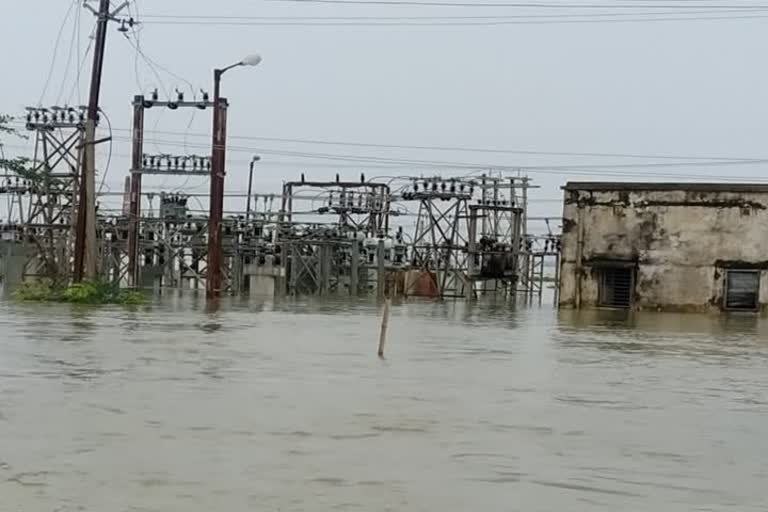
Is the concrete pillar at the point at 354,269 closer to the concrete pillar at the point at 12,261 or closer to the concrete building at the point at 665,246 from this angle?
the concrete building at the point at 665,246

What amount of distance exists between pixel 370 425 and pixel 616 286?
31.5 m

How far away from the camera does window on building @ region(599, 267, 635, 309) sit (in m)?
40.6

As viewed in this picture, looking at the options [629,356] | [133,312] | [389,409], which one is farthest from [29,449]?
[133,312]

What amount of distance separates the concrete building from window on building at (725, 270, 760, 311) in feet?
0.11

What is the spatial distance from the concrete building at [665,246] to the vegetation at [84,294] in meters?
15.0

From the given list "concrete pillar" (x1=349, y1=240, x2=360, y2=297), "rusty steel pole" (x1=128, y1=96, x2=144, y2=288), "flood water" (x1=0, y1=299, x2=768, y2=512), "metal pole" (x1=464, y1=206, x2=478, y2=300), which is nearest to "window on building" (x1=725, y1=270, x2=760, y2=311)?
"metal pole" (x1=464, y1=206, x2=478, y2=300)

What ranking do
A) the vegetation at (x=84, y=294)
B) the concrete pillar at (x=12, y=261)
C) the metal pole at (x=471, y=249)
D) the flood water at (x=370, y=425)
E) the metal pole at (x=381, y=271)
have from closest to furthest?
1. the flood water at (x=370, y=425)
2. the vegetation at (x=84, y=294)
3. the metal pole at (x=471, y=249)
4. the metal pole at (x=381, y=271)
5. the concrete pillar at (x=12, y=261)

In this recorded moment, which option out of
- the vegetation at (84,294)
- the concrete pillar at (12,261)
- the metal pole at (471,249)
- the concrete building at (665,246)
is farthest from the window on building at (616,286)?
the concrete pillar at (12,261)

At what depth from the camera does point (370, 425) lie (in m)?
10.4

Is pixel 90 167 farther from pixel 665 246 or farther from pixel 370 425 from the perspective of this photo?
pixel 370 425

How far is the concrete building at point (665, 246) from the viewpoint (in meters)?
39.6

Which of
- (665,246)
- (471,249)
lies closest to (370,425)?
(665,246)

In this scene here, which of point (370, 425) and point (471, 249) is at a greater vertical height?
point (471, 249)

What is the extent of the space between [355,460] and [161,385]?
4.79m
